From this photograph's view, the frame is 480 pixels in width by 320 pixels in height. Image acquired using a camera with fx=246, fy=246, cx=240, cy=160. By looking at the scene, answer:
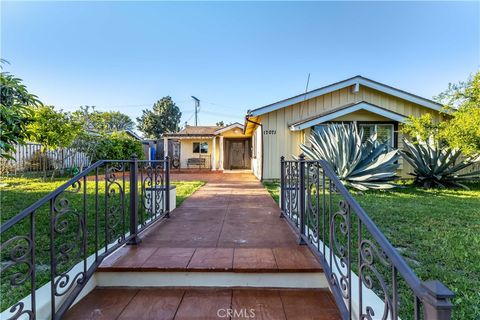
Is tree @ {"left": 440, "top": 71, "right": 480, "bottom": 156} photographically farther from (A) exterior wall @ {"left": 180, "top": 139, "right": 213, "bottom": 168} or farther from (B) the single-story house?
(A) exterior wall @ {"left": 180, "top": 139, "right": 213, "bottom": 168}

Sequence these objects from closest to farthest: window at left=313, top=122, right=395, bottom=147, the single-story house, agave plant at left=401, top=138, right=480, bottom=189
→ agave plant at left=401, top=138, right=480, bottom=189 → the single-story house → window at left=313, top=122, right=395, bottom=147

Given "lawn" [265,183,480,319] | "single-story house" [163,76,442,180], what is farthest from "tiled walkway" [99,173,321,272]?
"single-story house" [163,76,442,180]

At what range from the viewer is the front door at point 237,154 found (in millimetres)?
17875

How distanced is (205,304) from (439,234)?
10.7ft

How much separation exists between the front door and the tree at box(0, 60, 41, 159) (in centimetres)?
1494

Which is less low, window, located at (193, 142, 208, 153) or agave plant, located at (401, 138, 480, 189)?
window, located at (193, 142, 208, 153)

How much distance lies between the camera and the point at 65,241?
8.86 ft

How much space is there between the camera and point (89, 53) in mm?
11961

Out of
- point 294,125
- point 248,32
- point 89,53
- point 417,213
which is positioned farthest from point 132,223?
point 89,53

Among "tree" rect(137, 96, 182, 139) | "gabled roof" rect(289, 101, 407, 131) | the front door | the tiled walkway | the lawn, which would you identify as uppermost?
"tree" rect(137, 96, 182, 139)

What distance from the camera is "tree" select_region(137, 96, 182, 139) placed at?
33781 mm

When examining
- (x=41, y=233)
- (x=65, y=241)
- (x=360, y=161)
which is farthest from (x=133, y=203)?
(x=360, y=161)

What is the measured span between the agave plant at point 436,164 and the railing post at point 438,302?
308 inches

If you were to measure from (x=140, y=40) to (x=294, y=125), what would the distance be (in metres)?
7.91
